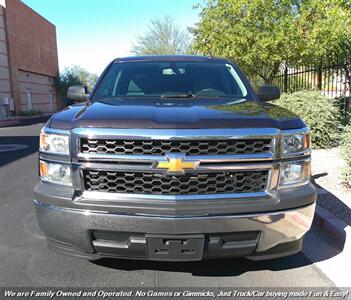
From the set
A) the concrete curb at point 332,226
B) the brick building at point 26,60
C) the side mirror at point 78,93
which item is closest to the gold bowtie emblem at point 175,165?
the concrete curb at point 332,226

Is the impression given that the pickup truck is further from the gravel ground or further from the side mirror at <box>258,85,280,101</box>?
the gravel ground

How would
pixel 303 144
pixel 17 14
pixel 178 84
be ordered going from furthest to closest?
pixel 17 14, pixel 178 84, pixel 303 144

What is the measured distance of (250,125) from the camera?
2.98m

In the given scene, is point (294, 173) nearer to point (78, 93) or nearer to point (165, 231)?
point (165, 231)

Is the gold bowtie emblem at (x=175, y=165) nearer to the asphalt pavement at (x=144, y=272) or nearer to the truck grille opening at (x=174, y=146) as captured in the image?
the truck grille opening at (x=174, y=146)

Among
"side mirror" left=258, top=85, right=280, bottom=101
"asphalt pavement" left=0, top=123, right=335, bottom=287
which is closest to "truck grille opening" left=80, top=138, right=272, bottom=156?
"asphalt pavement" left=0, top=123, right=335, bottom=287

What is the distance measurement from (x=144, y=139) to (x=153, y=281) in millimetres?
1235

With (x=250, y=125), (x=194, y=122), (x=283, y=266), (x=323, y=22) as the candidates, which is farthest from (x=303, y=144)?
(x=323, y=22)

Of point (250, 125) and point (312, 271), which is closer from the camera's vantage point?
point (250, 125)

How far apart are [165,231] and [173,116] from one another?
831mm

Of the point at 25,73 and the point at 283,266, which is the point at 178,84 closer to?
the point at 283,266

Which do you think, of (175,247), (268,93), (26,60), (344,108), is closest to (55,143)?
(175,247)

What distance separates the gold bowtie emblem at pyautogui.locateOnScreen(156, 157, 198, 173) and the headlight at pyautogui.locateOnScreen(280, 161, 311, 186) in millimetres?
728

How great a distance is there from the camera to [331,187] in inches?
233
